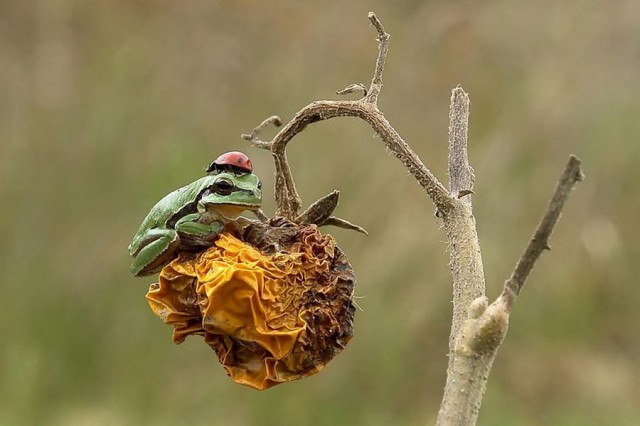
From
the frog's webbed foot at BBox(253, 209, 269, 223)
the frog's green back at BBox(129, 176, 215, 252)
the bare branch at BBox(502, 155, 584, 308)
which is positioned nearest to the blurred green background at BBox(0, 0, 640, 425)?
the frog's webbed foot at BBox(253, 209, 269, 223)

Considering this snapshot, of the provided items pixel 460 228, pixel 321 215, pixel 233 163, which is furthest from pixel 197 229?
pixel 460 228

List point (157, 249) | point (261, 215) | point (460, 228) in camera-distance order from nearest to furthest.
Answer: point (460, 228) < point (157, 249) < point (261, 215)

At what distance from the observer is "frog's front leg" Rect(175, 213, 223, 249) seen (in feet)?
5.23

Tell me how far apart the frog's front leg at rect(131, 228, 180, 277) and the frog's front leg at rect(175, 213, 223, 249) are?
0.7 inches

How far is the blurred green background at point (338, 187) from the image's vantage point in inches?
171

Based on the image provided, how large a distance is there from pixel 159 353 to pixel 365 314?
1.06 m

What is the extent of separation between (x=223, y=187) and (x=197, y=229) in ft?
0.30

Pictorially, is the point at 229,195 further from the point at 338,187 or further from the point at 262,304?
the point at 338,187

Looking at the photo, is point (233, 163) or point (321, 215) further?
point (321, 215)

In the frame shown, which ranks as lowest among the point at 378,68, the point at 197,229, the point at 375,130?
the point at 197,229

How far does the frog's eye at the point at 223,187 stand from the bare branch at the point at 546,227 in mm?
528

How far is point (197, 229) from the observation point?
1592 mm

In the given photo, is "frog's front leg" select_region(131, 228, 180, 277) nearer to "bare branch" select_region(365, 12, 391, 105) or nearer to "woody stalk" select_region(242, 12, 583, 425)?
"woody stalk" select_region(242, 12, 583, 425)

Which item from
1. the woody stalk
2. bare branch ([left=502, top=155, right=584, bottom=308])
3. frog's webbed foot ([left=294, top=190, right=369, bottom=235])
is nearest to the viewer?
bare branch ([left=502, top=155, right=584, bottom=308])
